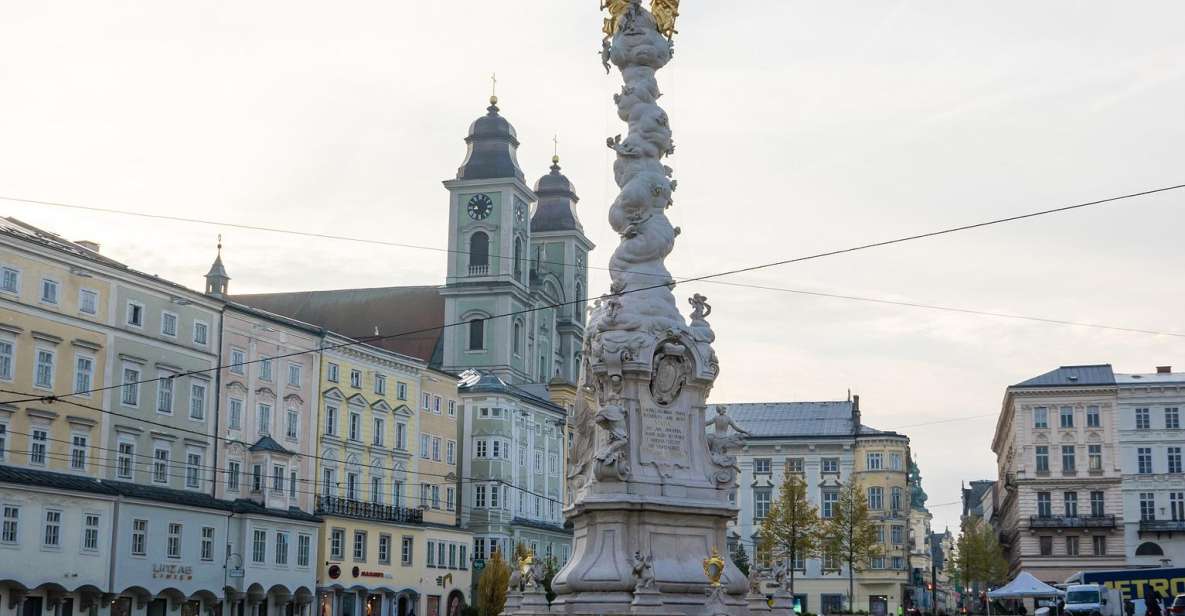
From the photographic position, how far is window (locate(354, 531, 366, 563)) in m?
68.7

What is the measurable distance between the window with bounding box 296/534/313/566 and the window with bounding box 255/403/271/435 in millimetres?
4910

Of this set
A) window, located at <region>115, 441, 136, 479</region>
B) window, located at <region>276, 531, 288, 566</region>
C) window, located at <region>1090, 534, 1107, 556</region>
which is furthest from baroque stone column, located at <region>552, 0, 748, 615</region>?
window, located at <region>1090, 534, 1107, 556</region>

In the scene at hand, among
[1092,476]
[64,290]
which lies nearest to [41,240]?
[64,290]

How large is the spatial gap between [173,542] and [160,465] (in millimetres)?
3168

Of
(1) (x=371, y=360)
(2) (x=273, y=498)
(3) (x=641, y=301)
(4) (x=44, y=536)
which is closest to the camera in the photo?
(3) (x=641, y=301)

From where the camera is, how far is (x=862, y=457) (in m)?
100

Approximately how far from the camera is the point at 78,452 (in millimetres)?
53312

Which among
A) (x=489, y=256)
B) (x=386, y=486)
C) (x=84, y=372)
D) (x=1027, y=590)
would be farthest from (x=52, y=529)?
(x=489, y=256)

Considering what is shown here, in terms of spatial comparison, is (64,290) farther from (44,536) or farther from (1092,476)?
(1092,476)

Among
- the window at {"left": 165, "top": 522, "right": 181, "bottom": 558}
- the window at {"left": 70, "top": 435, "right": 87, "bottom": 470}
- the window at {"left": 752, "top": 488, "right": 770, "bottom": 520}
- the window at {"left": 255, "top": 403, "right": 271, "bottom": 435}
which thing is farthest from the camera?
the window at {"left": 752, "top": 488, "right": 770, "bottom": 520}

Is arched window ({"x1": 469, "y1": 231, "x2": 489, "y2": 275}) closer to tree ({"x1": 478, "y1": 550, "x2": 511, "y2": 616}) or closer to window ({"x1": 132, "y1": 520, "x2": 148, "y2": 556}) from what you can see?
tree ({"x1": 478, "y1": 550, "x2": 511, "y2": 616})

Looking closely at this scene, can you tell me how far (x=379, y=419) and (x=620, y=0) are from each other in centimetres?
4490

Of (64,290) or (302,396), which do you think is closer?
(64,290)

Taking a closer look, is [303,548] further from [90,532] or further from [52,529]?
[52,529]
